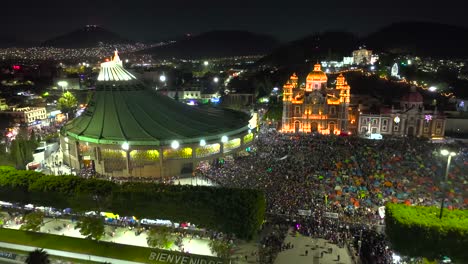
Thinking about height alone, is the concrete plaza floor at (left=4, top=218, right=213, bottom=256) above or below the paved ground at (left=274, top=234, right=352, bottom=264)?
below

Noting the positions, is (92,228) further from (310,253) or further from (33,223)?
(310,253)

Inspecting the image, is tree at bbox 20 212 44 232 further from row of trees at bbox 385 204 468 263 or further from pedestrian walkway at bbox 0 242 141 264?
row of trees at bbox 385 204 468 263

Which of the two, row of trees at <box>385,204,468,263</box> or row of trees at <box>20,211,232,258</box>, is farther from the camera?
row of trees at <box>20,211,232,258</box>

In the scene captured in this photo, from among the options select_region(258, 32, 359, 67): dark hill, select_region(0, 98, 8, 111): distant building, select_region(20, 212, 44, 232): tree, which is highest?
select_region(258, 32, 359, 67): dark hill

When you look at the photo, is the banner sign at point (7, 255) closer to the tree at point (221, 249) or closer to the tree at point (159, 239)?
the tree at point (159, 239)

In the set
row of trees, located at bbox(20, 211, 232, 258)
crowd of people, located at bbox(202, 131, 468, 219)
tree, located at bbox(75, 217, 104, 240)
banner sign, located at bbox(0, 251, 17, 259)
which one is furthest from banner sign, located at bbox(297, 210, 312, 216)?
banner sign, located at bbox(0, 251, 17, 259)

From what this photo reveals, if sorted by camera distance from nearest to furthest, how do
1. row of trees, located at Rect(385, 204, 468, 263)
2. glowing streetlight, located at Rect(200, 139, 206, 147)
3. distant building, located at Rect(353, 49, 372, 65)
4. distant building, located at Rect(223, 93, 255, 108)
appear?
row of trees, located at Rect(385, 204, 468, 263)
glowing streetlight, located at Rect(200, 139, 206, 147)
distant building, located at Rect(223, 93, 255, 108)
distant building, located at Rect(353, 49, 372, 65)

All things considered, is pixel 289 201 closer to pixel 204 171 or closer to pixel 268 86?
pixel 204 171
